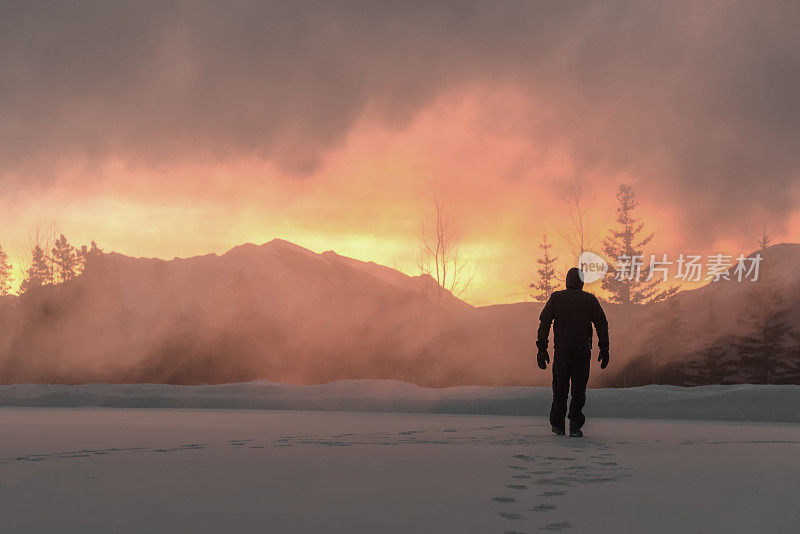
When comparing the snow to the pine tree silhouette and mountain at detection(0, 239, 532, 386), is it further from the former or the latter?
the pine tree silhouette

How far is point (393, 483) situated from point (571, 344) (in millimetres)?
5793

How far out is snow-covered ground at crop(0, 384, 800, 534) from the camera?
4.27 metres

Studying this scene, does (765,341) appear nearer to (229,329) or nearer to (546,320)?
(546,320)

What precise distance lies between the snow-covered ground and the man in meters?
0.59

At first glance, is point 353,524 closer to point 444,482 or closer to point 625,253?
point 444,482

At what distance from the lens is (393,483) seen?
5852 mm

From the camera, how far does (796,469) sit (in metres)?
7.12

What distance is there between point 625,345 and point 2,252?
71.5 meters

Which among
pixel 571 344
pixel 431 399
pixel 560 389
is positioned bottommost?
pixel 431 399

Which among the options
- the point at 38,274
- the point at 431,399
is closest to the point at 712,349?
the point at 431,399

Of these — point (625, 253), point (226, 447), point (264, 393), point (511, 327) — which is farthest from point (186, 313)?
point (226, 447)

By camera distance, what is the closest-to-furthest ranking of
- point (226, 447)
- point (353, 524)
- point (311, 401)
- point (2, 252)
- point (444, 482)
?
1. point (353, 524)
2. point (444, 482)
3. point (226, 447)
4. point (311, 401)
5. point (2, 252)

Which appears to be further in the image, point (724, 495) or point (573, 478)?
point (573, 478)

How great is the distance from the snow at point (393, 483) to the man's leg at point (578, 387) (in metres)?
0.34
